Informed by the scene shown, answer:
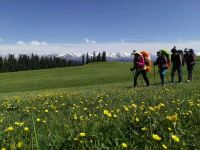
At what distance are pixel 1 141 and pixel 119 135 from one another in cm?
166

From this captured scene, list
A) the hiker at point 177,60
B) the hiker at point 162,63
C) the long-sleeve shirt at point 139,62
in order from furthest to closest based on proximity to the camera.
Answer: the hiker at point 177,60, the hiker at point 162,63, the long-sleeve shirt at point 139,62

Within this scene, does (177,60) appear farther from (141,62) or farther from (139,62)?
Answer: (139,62)

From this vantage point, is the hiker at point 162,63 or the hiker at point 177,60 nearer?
the hiker at point 162,63

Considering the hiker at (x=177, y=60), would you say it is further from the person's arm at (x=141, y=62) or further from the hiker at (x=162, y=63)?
the person's arm at (x=141, y=62)

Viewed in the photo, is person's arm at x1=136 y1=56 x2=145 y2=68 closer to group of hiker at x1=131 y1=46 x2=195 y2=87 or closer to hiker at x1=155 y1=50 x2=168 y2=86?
group of hiker at x1=131 y1=46 x2=195 y2=87

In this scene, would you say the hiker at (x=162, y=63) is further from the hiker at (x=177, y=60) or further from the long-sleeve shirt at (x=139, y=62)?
the long-sleeve shirt at (x=139, y=62)

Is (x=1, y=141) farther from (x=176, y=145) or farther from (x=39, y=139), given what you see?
(x=176, y=145)

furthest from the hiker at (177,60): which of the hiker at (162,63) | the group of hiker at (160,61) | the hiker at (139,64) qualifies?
the hiker at (139,64)

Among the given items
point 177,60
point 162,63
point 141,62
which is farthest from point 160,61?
point 141,62

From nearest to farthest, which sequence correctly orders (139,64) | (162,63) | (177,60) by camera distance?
(139,64) < (162,63) < (177,60)

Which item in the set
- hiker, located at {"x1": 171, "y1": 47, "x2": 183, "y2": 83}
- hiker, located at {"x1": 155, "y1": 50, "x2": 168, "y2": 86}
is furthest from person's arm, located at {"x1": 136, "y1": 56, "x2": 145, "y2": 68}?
hiker, located at {"x1": 171, "y1": 47, "x2": 183, "y2": 83}

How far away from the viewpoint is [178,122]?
202 inches

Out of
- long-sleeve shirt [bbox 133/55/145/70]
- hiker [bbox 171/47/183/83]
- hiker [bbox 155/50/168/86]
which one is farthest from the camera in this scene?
hiker [bbox 171/47/183/83]

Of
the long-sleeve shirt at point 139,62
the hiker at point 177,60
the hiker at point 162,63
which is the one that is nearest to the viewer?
the long-sleeve shirt at point 139,62
